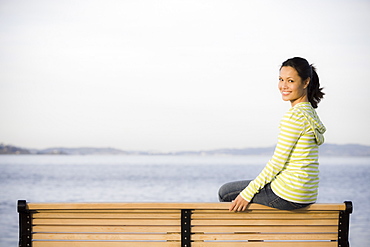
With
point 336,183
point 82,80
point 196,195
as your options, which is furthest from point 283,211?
point 82,80

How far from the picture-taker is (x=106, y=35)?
31.8m

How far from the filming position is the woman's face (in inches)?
100

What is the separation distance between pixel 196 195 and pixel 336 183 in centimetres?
792

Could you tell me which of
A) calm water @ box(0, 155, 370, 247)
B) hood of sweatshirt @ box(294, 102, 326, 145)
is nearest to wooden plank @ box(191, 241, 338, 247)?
hood of sweatshirt @ box(294, 102, 326, 145)

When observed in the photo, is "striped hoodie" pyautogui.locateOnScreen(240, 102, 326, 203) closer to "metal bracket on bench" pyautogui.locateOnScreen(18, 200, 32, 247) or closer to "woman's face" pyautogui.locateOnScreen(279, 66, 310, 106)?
"woman's face" pyautogui.locateOnScreen(279, 66, 310, 106)

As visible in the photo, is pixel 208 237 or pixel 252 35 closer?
pixel 208 237

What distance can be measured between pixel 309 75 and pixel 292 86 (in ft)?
0.40

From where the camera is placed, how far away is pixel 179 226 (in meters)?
2.53

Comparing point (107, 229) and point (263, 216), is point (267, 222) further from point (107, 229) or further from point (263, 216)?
point (107, 229)

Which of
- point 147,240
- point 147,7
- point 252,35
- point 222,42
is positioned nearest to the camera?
point 147,240

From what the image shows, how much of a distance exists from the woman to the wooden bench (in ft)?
0.26

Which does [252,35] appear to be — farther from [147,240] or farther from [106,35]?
[147,240]

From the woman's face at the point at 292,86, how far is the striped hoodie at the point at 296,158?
10 centimetres

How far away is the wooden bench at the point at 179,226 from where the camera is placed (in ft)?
8.25
